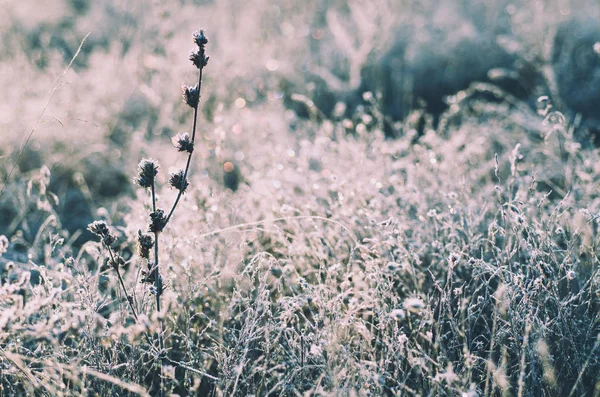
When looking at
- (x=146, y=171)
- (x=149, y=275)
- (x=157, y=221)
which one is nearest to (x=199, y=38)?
(x=146, y=171)

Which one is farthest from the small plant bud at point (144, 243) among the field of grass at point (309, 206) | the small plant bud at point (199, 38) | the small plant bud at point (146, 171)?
the small plant bud at point (199, 38)

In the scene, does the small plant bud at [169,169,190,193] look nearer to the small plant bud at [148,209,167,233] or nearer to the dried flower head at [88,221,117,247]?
the small plant bud at [148,209,167,233]

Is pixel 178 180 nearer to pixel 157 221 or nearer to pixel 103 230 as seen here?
pixel 157 221

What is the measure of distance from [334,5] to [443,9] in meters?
1.72

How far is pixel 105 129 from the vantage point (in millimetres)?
4129

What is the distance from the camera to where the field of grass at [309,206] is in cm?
169

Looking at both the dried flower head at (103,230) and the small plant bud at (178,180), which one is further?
the small plant bud at (178,180)

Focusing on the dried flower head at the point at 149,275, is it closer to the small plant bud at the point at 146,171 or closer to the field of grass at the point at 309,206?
the field of grass at the point at 309,206

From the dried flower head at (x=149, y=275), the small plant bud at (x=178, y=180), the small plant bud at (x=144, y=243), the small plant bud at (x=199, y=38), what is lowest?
the dried flower head at (x=149, y=275)

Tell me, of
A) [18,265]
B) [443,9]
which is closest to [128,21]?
[443,9]

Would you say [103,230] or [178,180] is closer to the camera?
[103,230]

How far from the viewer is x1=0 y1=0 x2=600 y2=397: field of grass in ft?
5.55

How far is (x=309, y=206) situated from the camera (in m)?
2.27

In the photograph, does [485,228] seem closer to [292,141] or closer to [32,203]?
[292,141]
